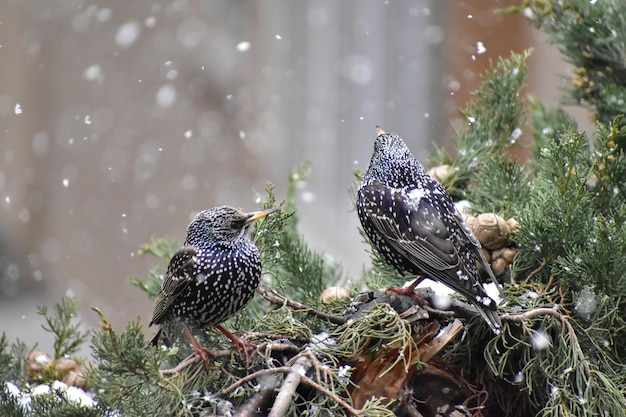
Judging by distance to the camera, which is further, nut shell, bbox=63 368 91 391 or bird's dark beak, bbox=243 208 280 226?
nut shell, bbox=63 368 91 391

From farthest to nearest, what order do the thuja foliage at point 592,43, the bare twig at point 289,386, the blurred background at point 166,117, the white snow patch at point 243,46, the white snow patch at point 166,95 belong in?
the white snow patch at point 166,95 → the blurred background at point 166,117 → the white snow patch at point 243,46 → the thuja foliage at point 592,43 → the bare twig at point 289,386

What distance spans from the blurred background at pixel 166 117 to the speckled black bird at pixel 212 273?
2996mm

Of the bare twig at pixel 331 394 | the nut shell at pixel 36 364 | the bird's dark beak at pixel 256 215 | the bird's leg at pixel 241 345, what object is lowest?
the bare twig at pixel 331 394

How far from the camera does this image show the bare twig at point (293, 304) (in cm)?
135

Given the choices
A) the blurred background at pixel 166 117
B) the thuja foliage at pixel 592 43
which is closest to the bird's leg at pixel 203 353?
the thuja foliage at pixel 592 43

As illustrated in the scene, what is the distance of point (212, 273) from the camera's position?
1470 mm

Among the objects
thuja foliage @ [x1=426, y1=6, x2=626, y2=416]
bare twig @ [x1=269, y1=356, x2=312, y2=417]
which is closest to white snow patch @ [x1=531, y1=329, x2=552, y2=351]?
thuja foliage @ [x1=426, y1=6, x2=626, y2=416]

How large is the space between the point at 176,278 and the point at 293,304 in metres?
0.22

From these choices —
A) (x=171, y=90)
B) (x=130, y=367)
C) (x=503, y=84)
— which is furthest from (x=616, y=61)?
(x=171, y=90)

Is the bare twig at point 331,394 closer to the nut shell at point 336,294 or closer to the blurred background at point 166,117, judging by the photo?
the nut shell at point 336,294

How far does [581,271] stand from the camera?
4.49 ft

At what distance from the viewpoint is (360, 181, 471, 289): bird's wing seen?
1.48 meters

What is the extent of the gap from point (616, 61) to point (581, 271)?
661mm

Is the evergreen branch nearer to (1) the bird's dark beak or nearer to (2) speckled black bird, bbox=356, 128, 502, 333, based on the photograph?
(1) the bird's dark beak
